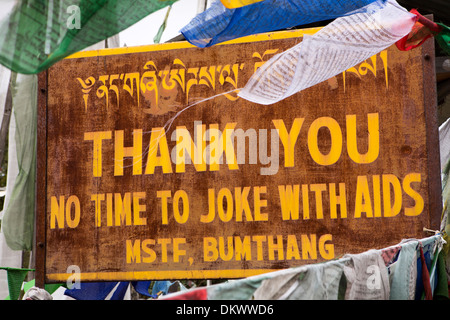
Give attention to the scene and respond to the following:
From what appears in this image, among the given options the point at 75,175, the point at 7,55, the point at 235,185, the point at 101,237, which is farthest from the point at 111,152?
the point at 7,55

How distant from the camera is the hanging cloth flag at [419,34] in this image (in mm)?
3719

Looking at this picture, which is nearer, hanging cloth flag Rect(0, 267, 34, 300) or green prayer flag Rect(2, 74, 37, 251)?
hanging cloth flag Rect(0, 267, 34, 300)

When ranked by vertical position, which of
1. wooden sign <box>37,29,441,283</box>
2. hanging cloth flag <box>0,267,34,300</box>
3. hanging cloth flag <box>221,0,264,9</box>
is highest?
hanging cloth flag <box>221,0,264,9</box>

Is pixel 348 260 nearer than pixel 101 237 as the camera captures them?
Yes

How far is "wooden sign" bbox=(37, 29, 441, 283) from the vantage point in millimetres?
4016

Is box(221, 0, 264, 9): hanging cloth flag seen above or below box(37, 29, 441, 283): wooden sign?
above

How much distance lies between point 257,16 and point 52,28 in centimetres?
115

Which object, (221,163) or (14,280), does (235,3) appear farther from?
(14,280)

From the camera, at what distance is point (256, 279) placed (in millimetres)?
2070

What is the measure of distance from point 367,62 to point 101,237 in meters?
2.14

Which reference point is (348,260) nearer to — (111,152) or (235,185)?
(235,185)

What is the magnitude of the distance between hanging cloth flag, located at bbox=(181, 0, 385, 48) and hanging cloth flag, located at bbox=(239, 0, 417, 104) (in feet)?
0.49

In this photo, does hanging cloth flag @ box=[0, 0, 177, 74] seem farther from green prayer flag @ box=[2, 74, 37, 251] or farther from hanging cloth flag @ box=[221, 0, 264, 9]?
green prayer flag @ box=[2, 74, 37, 251]

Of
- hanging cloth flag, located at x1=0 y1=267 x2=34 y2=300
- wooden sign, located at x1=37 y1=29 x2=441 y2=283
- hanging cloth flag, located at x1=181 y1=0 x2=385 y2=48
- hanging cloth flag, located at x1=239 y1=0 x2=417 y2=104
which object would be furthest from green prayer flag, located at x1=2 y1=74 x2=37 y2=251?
hanging cloth flag, located at x1=181 y1=0 x2=385 y2=48
